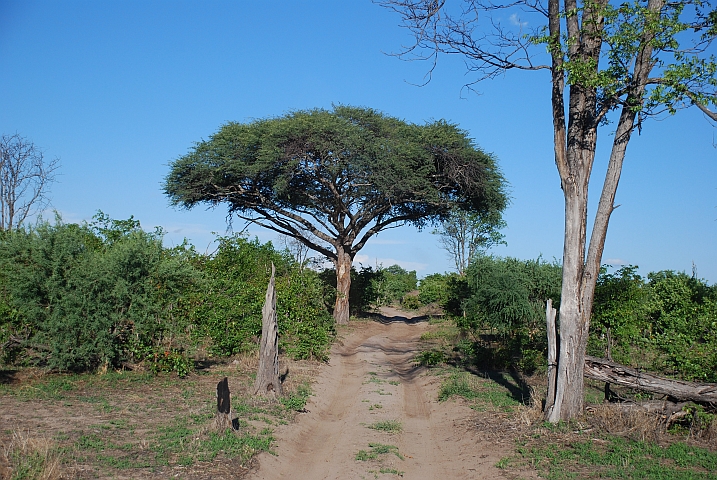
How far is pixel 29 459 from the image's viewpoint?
576 centimetres

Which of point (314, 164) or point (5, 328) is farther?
point (314, 164)

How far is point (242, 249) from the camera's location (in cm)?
2008

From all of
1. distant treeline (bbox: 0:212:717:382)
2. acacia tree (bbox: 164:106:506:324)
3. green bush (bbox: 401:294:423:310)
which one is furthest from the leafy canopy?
green bush (bbox: 401:294:423:310)

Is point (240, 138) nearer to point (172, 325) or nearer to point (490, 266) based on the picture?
point (490, 266)

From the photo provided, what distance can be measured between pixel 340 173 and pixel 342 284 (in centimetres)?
593

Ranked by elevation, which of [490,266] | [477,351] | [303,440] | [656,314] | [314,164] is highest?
[314,164]

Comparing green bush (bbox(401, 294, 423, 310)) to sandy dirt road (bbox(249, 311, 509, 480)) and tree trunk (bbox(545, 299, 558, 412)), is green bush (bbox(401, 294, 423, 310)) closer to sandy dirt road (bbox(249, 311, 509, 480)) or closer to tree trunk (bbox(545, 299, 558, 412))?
sandy dirt road (bbox(249, 311, 509, 480))

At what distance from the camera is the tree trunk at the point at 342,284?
28.0 meters

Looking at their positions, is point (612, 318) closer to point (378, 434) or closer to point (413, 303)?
point (378, 434)

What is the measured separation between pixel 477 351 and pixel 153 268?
9.21 metres

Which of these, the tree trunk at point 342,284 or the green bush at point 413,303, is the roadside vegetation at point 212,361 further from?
the green bush at point 413,303

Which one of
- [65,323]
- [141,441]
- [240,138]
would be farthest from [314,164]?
[141,441]

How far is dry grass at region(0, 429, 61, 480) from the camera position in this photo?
544cm

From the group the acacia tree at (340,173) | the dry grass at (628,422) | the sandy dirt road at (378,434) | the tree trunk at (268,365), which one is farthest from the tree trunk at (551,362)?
the acacia tree at (340,173)
